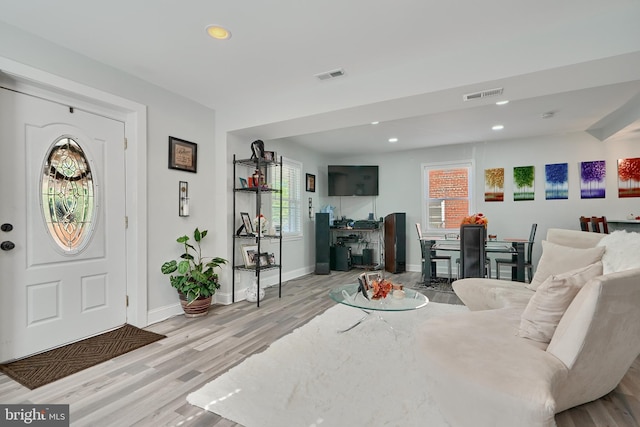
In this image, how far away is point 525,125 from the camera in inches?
193

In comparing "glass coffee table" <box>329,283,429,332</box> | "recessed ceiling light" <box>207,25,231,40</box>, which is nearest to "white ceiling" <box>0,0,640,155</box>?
"recessed ceiling light" <box>207,25,231,40</box>

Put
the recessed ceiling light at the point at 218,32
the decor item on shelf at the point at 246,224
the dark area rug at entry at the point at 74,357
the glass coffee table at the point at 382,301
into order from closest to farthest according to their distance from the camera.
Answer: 1. the dark area rug at entry at the point at 74,357
2. the recessed ceiling light at the point at 218,32
3. the glass coffee table at the point at 382,301
4. the decor item on shelf at the point at 246,224

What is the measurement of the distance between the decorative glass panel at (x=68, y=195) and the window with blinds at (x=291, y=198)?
2.88 metres

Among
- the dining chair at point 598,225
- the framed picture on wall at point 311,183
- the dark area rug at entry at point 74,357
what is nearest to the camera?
the dark area rug at entry at point 74,357

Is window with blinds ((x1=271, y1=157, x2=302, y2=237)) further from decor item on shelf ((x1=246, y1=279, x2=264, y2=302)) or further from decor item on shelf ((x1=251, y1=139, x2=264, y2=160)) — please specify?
decor item on shelf ((x1=246, y1=279, x2=264, y2=302))

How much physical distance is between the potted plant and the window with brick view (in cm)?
459

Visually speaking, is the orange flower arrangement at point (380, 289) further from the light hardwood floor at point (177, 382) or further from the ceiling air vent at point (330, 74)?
the ceiling air vent at point (330, 74)

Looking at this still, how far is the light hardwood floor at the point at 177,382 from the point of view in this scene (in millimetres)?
1773

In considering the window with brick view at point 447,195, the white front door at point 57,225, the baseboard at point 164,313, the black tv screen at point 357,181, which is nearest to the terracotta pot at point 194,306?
the baseboard at point 164,313

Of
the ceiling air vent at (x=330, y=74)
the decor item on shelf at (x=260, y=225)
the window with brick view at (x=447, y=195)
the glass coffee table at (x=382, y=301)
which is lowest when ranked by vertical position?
the glass coffee table at (x=382, y=301)

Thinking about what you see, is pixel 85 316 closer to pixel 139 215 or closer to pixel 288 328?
pixel 139 215

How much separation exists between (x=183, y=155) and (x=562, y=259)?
4.06 m

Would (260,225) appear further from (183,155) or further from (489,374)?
(489,374)

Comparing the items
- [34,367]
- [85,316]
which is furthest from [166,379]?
[85,316]
